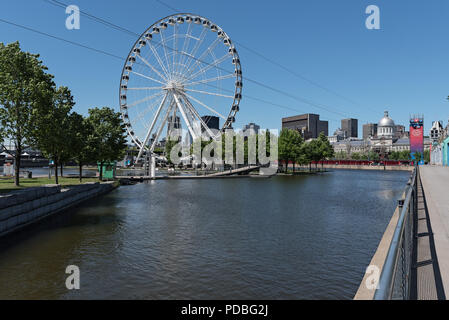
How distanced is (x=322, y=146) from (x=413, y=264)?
115375 millimetres

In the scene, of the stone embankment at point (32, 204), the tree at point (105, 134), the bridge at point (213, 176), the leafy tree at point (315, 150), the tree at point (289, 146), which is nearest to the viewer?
the stone embankment at point (32, 204)

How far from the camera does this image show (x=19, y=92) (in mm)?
27172

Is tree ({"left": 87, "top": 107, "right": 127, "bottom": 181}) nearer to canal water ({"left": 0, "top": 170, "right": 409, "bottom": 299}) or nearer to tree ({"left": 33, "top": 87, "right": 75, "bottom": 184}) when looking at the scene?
tree ({"left": 33, "top": 87, "right": 75, "bottom": 184})

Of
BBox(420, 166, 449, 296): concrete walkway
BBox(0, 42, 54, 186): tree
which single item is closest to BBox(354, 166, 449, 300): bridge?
BBox(420, 166, 449, 296): concrete walkway

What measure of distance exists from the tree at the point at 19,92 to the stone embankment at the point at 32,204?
5658 millimetres

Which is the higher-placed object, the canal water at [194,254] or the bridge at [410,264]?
the bridge at [410,264]

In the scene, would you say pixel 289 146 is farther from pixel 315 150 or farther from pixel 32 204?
pixel 32 204

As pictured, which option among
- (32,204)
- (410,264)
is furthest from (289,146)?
(410,264)

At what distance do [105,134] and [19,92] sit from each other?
22093 mm

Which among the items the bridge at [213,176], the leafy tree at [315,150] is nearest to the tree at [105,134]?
the bridge at [213,176]

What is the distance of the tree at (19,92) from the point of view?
2748 centimetres

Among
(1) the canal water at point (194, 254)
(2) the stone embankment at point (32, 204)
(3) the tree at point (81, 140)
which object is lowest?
(1) the canal water at point (194, 254)

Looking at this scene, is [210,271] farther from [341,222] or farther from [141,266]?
[341,222]

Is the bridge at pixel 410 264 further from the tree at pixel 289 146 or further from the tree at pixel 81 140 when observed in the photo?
the tree at pixel 289 146
